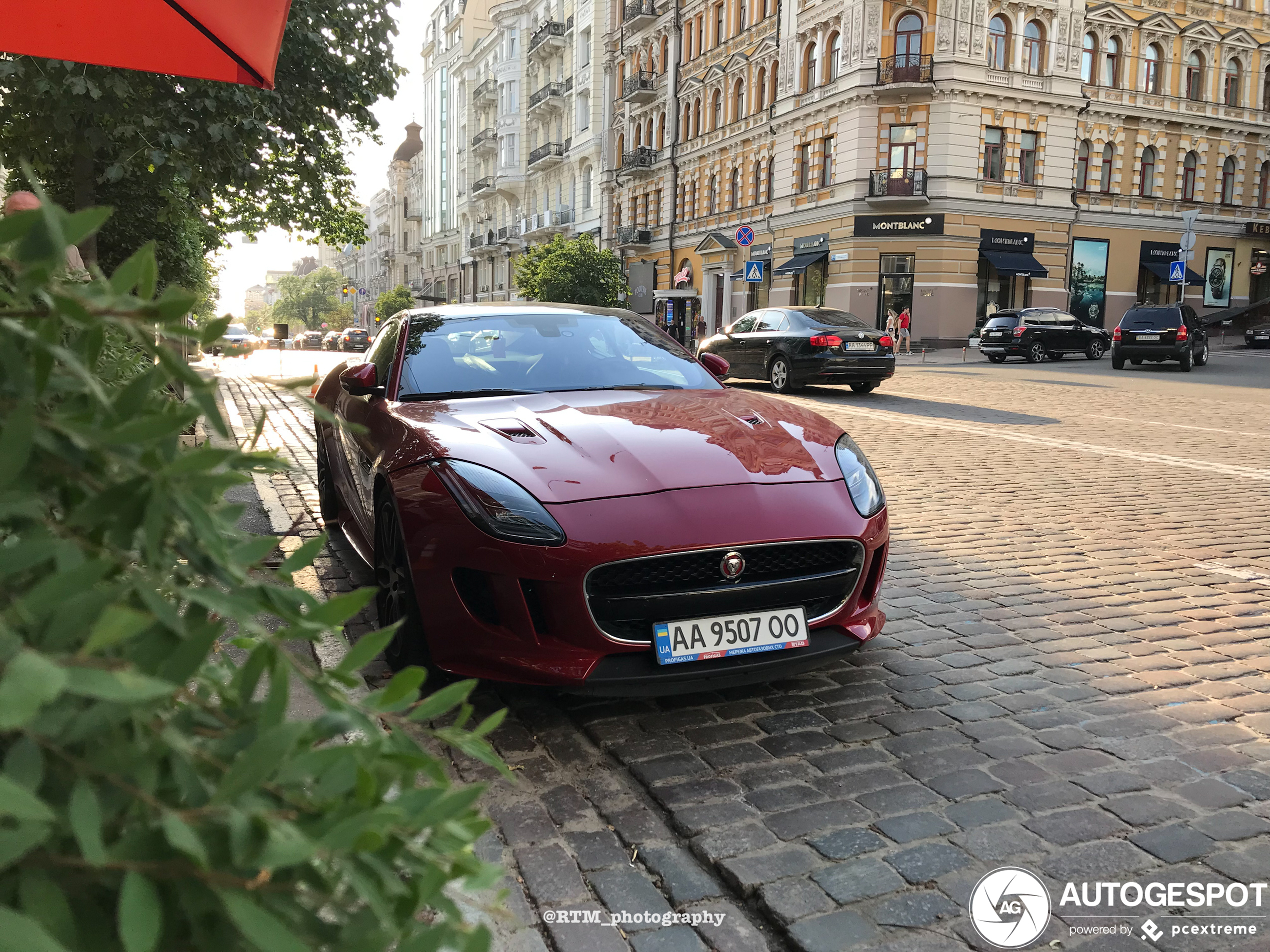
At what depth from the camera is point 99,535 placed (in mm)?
802

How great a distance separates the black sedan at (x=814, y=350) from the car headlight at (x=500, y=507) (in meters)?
13.2

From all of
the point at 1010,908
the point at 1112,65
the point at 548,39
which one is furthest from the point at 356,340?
the point at 1010,908

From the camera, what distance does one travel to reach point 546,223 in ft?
212

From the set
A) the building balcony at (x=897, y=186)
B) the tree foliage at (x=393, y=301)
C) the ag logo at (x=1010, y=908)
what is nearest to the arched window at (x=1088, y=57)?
the building balcony at (x=897, y=186)

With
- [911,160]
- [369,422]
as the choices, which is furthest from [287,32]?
[911,160]

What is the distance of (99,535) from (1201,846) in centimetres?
284

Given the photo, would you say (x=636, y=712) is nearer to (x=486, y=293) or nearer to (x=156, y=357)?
(x=156, y=357)

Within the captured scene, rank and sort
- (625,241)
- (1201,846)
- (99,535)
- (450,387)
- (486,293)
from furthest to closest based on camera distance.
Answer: (486,293) → (625,241) → (450,387) → (1201,846) → (99,535)

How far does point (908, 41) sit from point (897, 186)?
16.8ft

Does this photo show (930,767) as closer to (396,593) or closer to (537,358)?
(396,593)

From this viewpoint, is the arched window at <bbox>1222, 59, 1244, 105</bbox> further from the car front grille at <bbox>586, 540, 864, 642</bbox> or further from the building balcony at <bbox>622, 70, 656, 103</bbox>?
the car front grille at <bbox>586, 540, 864, 642</bbox>

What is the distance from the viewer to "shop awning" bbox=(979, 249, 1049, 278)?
3728cm

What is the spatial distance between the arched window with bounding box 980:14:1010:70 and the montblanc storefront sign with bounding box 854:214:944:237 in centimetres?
574

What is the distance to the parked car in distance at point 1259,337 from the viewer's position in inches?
1449
